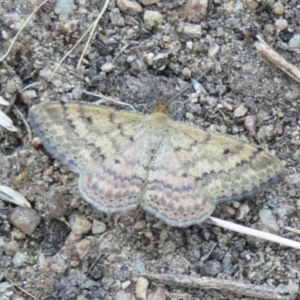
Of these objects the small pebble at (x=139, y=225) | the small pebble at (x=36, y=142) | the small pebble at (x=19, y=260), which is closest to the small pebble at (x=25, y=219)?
the small pebble at (x=19, y=260)

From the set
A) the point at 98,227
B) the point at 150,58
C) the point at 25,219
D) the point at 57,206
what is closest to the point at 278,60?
the point at 150,58

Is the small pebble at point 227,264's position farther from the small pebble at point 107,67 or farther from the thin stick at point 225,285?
the small pebble at point 107,67

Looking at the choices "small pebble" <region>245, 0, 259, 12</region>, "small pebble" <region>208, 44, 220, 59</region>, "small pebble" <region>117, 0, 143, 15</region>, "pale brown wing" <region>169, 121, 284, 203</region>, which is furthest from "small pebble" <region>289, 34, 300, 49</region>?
"small pebble" <region>117, 0, 143, 15</region>

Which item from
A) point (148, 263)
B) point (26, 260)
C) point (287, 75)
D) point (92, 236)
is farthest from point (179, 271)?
point (287, 75)

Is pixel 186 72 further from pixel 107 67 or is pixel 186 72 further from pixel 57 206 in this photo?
pixel 57 206

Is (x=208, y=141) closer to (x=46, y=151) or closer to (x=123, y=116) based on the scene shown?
(x=123, y=116)
